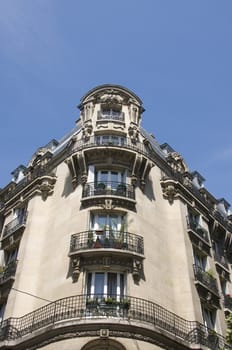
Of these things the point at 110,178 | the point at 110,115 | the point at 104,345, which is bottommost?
the point at 104,345

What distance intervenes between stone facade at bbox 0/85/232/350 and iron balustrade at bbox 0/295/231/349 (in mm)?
55

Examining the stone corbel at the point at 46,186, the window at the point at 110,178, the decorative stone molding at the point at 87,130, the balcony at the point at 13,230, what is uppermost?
the decorative stone molding at the point at 87,130

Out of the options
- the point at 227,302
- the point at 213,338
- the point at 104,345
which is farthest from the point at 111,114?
the point at 104,345

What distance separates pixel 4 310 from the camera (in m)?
21.9

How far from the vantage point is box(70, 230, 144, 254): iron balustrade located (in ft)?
67.9

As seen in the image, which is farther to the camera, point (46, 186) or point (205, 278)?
point (46, 186)

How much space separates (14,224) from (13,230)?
1.21 metres

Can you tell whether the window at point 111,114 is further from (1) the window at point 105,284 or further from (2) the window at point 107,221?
(1) the window at point 105,284

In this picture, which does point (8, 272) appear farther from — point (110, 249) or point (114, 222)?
point (110, 249)

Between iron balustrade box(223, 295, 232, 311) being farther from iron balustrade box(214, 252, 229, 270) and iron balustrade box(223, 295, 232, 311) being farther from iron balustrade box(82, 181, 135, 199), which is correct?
iron balustrade box(82, 181, 135, 199)

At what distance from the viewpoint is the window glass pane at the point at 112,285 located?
19.4 metres

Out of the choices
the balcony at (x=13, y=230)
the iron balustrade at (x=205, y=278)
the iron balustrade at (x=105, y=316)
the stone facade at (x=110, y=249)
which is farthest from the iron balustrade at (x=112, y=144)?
the iron balustrade at (x=105, y=316)

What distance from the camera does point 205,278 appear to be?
24.0 meters

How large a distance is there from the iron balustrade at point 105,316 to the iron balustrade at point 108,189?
616 centimetres
